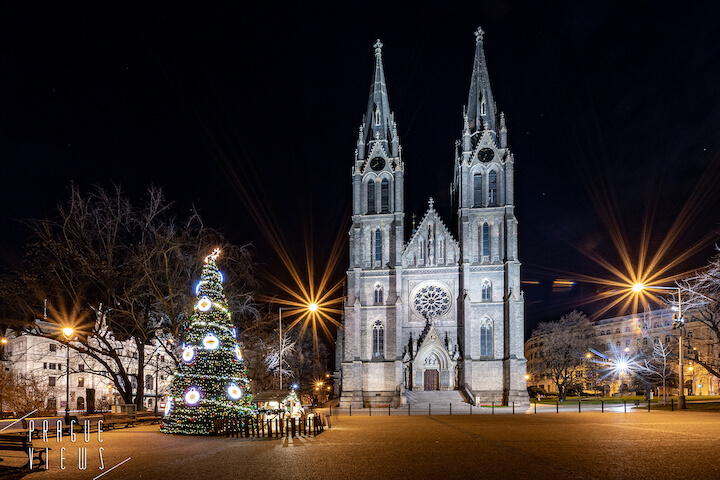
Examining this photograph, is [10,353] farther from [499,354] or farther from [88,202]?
[499,354]

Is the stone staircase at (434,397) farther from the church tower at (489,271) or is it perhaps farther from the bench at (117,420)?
the bench at (117,420)

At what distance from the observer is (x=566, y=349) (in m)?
62.0

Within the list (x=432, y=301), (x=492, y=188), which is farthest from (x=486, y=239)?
(x=432, y=301)

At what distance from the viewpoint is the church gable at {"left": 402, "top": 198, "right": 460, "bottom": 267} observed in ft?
176

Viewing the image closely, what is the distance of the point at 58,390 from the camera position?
5512 centimetres

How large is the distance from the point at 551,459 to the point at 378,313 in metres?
39.8

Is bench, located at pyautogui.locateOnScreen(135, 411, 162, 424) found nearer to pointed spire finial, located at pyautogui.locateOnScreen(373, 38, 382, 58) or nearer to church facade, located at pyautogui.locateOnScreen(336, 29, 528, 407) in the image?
church facade, located at pyautogui.locateOnScreen(336, 29, 528, 407)

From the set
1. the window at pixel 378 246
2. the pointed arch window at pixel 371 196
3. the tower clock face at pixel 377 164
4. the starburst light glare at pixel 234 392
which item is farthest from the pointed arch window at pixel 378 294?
the starburst light glare at pixel 234 392

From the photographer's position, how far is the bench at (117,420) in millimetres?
23944

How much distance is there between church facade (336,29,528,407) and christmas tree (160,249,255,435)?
2844 centimetres

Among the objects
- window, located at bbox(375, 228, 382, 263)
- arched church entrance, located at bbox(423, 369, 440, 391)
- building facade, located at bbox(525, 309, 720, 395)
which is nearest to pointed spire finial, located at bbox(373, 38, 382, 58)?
window, located at bbox(375, 228, 382, 263)

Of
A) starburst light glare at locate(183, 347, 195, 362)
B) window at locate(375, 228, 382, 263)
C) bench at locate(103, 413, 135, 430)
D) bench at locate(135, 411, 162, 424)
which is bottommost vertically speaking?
bench at locate(135, 411, 162, 424)

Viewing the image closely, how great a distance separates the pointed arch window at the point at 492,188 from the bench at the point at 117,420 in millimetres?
36971

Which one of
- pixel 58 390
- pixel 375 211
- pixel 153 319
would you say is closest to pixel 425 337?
pixel 375 211
